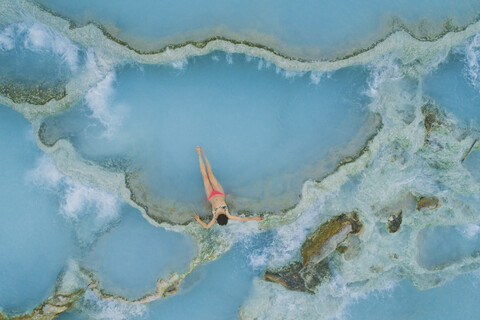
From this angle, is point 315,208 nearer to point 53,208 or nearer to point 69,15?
point 53,208

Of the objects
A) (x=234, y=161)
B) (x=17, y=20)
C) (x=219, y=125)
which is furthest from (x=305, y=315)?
(x=17, y=20)

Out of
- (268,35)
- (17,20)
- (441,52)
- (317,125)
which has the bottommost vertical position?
(317,125)

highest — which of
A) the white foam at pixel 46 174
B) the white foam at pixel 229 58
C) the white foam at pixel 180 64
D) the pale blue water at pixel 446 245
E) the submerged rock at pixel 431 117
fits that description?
the white foam at pixel 229 58

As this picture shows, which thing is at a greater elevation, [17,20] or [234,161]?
[17,20]

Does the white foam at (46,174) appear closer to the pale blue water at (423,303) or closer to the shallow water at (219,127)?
the shallow water at (219,127)

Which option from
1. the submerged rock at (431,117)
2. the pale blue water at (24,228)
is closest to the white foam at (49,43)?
the pale blue water at (24,228)

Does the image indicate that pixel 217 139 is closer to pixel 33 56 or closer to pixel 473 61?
pixel 33 56

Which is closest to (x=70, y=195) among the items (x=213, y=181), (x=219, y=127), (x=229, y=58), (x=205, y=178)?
(x=205, y=178)
